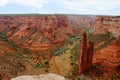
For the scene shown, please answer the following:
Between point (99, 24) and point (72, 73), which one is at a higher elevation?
point (99, 24)

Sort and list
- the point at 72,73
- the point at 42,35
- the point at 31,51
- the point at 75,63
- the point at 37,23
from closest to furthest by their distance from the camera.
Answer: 1. the point at 72,73
2. the point at 75,63
3. the point at 31,51
4. the point at 42,35
5. the point at 37,23

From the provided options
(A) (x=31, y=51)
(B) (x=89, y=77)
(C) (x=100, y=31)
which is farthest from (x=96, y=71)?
(A) (x=31, y=51)

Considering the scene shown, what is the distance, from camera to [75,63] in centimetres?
9344

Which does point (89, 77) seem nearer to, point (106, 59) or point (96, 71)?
point (96, 71)

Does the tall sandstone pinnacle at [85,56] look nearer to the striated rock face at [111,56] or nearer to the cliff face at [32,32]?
the striated rock face at [111,56]

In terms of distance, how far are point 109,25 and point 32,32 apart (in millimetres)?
56392

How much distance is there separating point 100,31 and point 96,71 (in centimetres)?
4072

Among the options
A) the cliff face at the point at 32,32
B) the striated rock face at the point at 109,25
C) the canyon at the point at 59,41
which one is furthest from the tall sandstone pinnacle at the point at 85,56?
the cliff face at the point at 32,32

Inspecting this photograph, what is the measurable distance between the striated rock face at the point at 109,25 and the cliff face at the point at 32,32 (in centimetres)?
3195

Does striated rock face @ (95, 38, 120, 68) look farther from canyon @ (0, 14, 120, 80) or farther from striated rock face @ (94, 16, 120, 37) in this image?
striated rock face @ (94, 16, 120, 37)

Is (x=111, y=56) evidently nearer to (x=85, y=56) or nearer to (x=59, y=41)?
(x=85, y=56)

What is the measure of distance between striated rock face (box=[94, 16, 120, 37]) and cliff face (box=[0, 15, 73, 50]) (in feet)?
105

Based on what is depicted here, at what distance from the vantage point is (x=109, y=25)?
112 m

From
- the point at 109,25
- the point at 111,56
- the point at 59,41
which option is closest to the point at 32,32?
the point at 59,41
